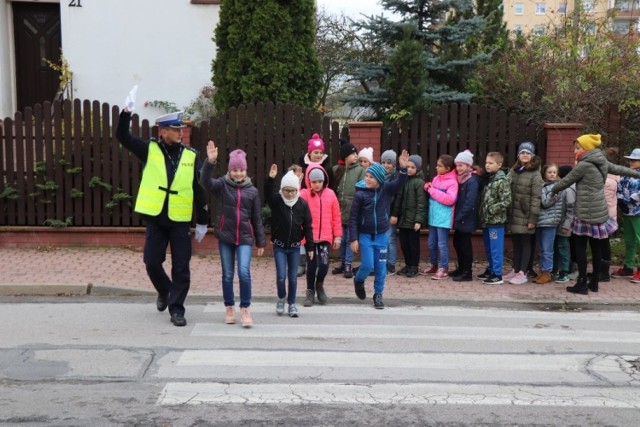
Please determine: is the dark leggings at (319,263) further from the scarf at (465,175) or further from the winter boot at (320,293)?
the scarf at (465,175)

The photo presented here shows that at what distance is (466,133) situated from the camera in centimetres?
1049

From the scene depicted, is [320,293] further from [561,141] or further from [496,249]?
[561,141]

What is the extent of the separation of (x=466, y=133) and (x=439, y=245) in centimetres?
200

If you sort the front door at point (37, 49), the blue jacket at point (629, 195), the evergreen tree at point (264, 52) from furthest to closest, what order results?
1. the front door at point (37, 49)
2. the evergreen tree at point (264, 52)
3. the blue jacket at point (629, 195)

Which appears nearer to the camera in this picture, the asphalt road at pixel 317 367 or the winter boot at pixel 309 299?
the asphalt road at pixel 317 367

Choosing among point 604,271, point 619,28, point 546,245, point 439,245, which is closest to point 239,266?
point 439,245

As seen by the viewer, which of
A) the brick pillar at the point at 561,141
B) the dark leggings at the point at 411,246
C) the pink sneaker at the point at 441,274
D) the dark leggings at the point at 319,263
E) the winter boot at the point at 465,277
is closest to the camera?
the dark leggings at the point at 319,263

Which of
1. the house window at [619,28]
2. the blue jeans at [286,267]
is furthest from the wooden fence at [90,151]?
the house window at [619,28]

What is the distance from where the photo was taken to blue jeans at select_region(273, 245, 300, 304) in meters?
7.43

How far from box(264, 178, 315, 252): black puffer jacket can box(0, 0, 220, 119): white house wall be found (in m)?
8.36

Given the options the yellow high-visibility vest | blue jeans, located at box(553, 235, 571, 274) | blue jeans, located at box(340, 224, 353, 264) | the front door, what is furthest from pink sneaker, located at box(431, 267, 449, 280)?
the front door

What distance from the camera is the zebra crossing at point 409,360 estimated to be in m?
5.12

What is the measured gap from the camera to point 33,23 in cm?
1581

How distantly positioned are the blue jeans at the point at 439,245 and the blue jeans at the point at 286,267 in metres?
2.69
